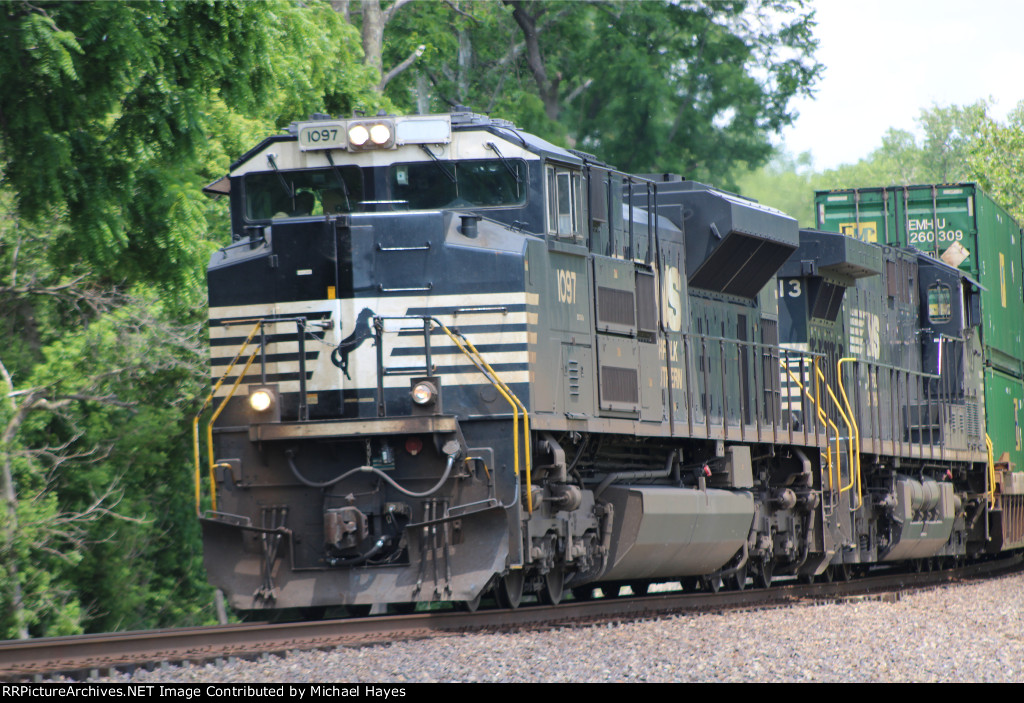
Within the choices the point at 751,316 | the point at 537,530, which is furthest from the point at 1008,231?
the point at 537,530

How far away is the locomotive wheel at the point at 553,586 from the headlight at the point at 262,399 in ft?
8.49

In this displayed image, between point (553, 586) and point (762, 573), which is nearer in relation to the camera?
point (553, 586)

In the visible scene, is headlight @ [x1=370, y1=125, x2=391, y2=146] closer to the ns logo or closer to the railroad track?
the ns logo

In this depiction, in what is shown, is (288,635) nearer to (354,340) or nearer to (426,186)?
(354,340)

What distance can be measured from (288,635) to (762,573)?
252 inches

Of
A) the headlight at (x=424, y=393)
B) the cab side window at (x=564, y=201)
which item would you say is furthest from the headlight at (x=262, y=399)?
the cab side window at (x=564, y=201)

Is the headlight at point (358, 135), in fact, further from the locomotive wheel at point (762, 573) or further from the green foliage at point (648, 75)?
the green foliage at point (648, 75)

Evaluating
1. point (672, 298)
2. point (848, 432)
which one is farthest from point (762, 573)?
point (672, 298)

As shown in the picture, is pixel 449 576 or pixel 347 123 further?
pixel 347 123

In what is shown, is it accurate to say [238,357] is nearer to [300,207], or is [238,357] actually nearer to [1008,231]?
[300,207]

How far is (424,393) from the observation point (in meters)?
9.03

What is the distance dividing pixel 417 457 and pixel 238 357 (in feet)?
4.92

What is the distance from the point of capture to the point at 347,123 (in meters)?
9.70

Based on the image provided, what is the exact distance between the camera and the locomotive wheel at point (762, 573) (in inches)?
532
